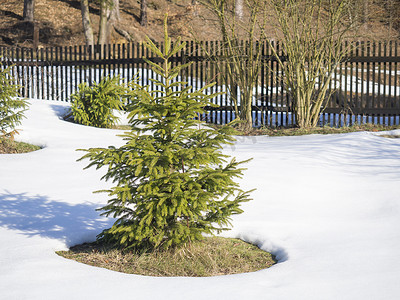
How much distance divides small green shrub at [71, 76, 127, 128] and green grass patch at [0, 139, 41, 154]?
6.59 ft

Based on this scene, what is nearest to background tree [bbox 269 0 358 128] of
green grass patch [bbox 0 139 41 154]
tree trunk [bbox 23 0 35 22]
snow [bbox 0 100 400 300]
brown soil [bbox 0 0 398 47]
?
snow [bbox 0 100 400 300]

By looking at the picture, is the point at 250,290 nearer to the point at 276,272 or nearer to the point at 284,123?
the point at 276,272

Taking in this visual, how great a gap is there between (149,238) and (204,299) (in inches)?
37.3

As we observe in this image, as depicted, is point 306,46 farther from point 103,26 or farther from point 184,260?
point 103,26


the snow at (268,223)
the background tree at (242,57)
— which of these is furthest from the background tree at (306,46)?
the snow at (268,223)

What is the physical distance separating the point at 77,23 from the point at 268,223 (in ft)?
82.6

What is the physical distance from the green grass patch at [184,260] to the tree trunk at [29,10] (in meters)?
25.4

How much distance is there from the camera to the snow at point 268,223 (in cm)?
364

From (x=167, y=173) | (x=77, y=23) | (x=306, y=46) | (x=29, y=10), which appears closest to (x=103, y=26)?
(x=77, y=23)

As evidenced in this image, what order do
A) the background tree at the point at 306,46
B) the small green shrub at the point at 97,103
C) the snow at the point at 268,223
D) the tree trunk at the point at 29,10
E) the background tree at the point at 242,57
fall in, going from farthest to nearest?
the tree trunk at the point at 29,10
the background tree at the point at 242,57
the background tree at the point at 306,46
the small green shrub at the point at 97,103
the snow at the point at 268,223

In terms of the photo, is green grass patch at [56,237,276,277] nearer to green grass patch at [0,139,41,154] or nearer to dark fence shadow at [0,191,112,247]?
dark fence shadow at [0,191,112,247]

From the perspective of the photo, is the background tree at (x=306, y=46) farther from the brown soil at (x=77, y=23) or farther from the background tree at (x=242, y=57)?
the brown soil at (x=77, y=23)

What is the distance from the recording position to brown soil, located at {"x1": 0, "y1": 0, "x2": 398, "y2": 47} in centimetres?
2648

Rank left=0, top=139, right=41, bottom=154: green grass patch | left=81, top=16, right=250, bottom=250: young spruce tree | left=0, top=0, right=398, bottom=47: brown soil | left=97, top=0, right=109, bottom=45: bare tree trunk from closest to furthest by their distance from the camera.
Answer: left=81, top=16, right=250, bottom=250: young spruce tree < left=0, top=139, right=41, bottom=154: green grass patch < left=97, top=0, right=109, bottom=45: bare tree trunk < left=0, top=0, right=398, bottom=47: brown soil
